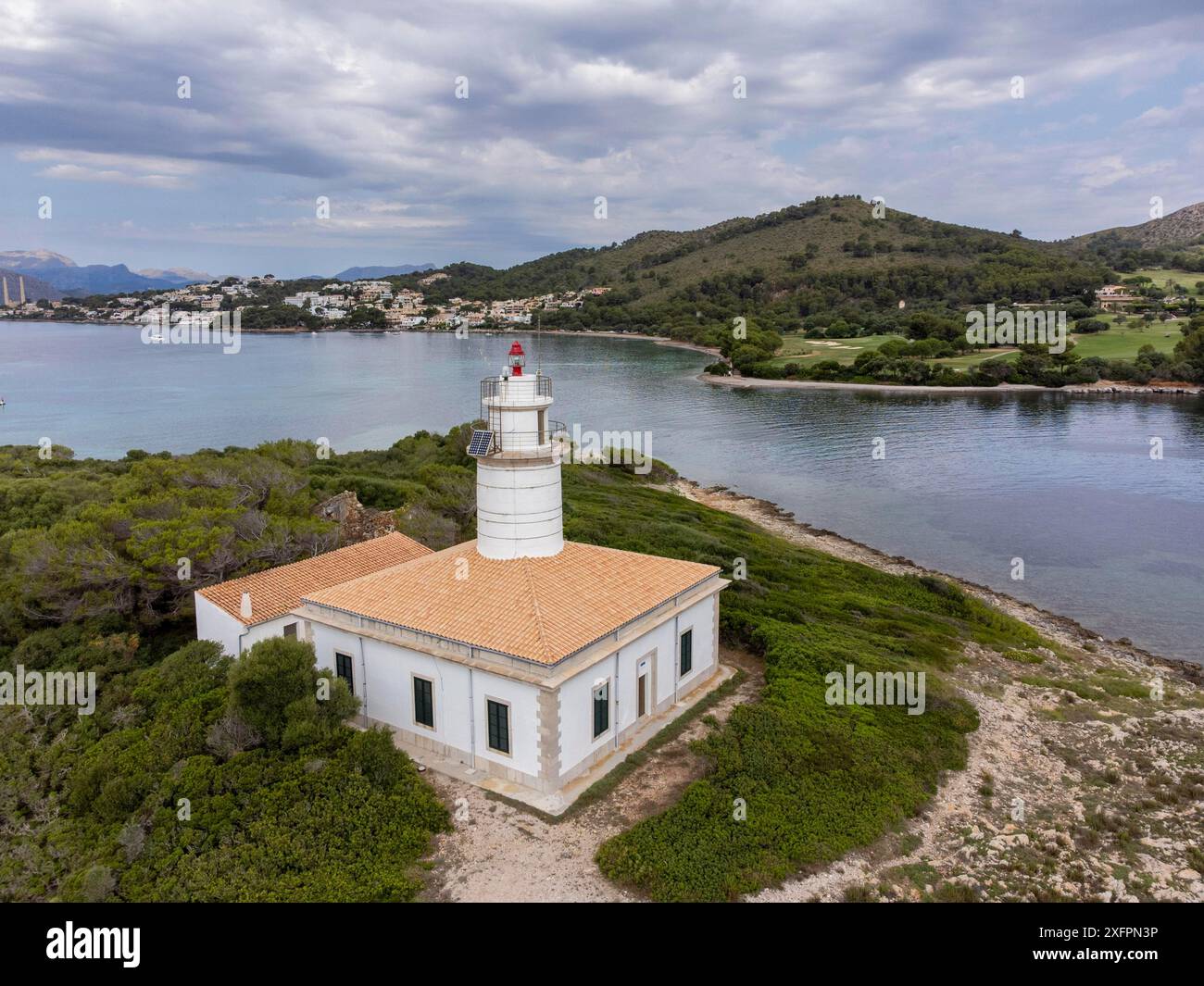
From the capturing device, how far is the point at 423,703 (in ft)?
46.4

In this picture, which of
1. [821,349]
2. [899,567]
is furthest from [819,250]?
[899,567]

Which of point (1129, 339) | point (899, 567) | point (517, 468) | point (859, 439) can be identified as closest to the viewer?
point (517, 468)

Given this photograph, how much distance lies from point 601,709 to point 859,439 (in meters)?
55.3

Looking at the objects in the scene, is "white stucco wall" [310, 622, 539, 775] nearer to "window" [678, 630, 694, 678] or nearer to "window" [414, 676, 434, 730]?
"window" [414, 676, 434, 730]

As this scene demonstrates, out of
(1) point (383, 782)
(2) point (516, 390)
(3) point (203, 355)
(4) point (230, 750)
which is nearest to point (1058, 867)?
(1) point (383, 782)

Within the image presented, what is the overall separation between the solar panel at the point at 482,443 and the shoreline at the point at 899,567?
20713mm

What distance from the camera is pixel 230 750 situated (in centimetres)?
1338

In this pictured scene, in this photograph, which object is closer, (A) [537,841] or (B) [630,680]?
(A) [537,841]

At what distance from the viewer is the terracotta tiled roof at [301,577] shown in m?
17.0

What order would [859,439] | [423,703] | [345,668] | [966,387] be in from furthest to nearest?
[966,387] → [859,439] → [345,668] → [423,703]

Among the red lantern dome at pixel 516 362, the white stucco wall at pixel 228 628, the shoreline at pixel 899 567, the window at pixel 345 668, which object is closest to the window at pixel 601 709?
the window at pixel 345 668

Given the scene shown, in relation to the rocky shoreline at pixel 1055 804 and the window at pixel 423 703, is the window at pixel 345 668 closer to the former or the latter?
the window at pixel 423 703

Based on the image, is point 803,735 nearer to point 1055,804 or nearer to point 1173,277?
point 1055,804
